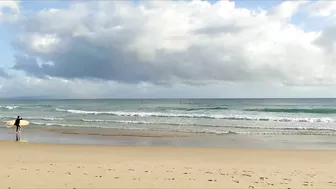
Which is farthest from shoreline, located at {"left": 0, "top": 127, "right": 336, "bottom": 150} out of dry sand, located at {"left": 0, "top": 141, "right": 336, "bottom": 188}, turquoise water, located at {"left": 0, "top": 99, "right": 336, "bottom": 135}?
turquoise water, located at {"left": 0, "top": 99, "right": 336, "bottom": 135}

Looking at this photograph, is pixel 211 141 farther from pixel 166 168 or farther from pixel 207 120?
pixel 207 120

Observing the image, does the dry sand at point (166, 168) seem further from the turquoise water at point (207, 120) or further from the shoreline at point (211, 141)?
the turquoise water at point (207, 120)

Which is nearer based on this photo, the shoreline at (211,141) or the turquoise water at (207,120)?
the shoreline at (211,141)

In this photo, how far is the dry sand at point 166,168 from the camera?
7.73 metres

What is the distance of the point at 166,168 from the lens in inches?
378

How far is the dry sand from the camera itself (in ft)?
25.4

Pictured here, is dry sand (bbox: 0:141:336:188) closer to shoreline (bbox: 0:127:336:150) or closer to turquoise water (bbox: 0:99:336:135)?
shoreline (bbox: 0:127:336:150)

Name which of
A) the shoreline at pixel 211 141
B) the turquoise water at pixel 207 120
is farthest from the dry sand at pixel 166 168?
the turquoise water at pixel 207 120

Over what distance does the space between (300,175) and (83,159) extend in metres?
6.95

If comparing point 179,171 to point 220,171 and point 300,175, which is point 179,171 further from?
point 300,175

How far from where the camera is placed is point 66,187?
7258mm

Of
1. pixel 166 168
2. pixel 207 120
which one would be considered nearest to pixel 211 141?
pixel 166 168

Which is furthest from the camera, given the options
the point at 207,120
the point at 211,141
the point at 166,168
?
the point at 207,120

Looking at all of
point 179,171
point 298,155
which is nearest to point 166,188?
point 179,171
